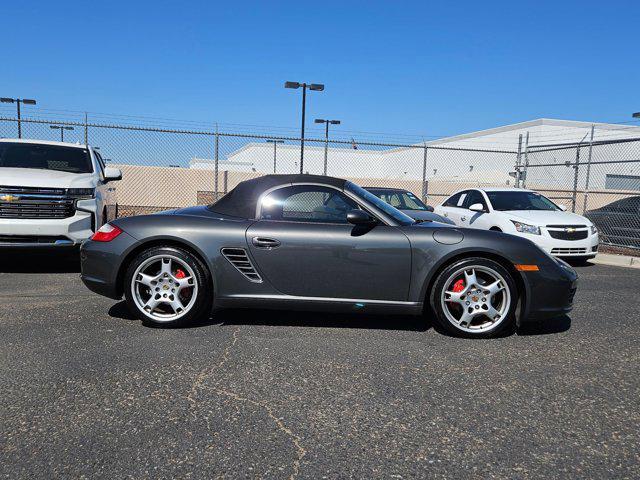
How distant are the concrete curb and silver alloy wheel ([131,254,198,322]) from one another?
27.3 feet

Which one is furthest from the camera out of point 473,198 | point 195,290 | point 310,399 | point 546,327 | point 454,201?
point 454,201

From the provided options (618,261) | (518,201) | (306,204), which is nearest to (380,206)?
(306,204)

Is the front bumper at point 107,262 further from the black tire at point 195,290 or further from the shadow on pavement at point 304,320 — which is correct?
the shadow on pavement at point 304,320

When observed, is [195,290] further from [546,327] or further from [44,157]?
[44,157]

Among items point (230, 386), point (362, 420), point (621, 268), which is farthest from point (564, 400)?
point (621, 268)

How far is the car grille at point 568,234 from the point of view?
8.78 m

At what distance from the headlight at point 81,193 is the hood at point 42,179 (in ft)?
0.14

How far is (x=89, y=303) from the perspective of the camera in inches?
206

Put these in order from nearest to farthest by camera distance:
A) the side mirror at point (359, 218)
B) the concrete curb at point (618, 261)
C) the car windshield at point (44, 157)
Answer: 1. the side mirror at point (359, 218)
2. the car windshield at point (44, 157)
3. the concrete curb at point (618, 261)

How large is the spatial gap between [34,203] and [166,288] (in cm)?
338

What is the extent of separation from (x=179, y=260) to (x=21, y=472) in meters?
2.32

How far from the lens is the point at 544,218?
356 inches

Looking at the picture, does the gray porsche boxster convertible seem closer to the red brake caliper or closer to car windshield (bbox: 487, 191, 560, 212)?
the red brake caliper

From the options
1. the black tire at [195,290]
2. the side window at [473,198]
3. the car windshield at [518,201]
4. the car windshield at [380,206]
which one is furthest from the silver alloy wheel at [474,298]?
the side window at [473,198]
